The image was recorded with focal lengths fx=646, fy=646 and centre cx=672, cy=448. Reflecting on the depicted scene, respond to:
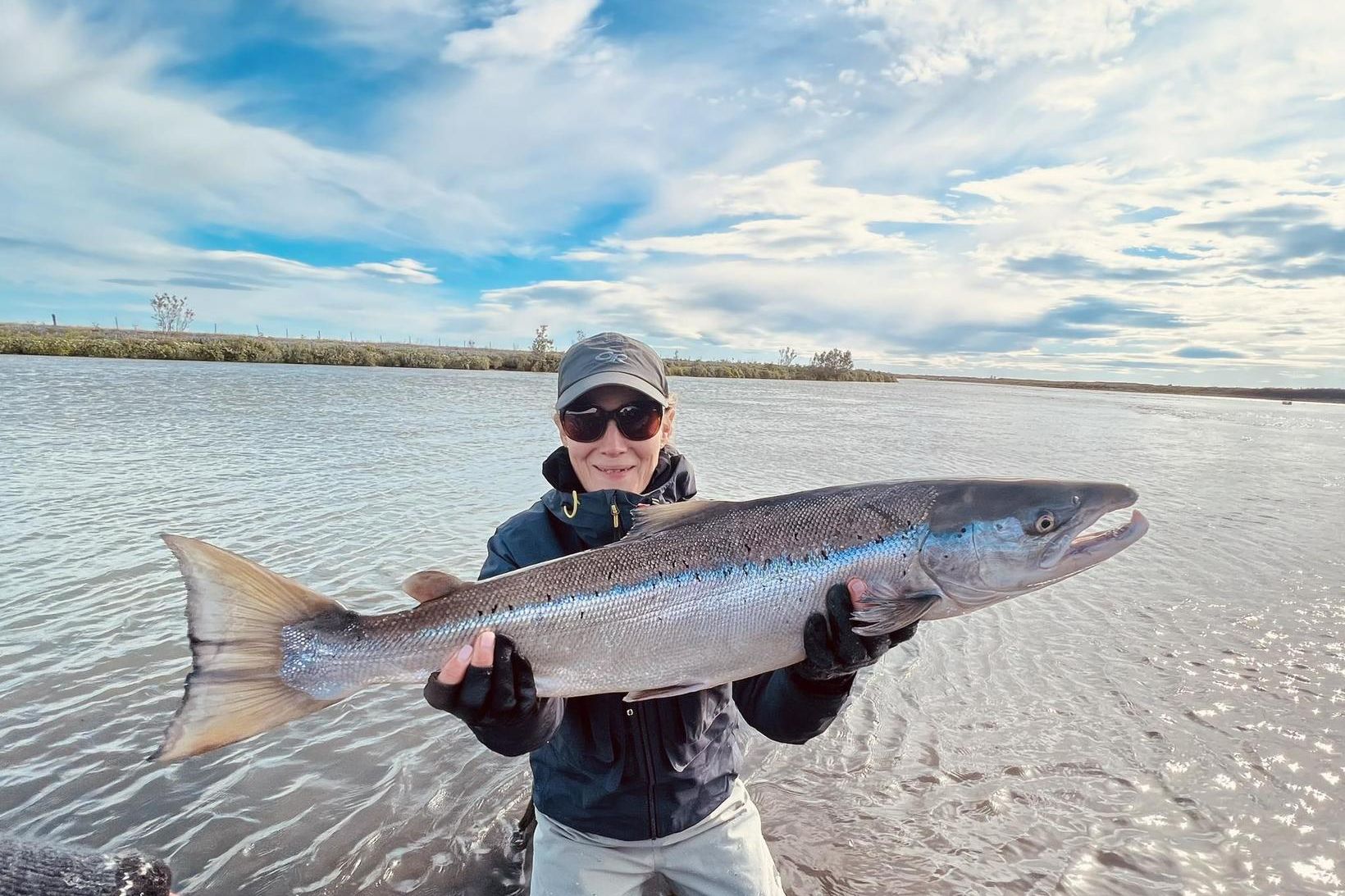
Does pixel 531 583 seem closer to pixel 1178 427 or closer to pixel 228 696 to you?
pixel 228 696

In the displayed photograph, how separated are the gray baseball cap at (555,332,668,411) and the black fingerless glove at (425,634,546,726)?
1.36m

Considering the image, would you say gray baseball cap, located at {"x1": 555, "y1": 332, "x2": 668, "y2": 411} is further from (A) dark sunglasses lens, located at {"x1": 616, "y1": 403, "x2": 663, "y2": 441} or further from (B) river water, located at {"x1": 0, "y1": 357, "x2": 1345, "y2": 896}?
(B) river water, located at {"x1": 0, "y1": 357, "x2": 1345, "y2": 896}

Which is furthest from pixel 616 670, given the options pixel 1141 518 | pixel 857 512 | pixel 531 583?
pixel 1141 518

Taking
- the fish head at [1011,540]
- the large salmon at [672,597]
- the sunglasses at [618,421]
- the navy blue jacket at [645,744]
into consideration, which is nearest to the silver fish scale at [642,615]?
the large salmon at [672,597]

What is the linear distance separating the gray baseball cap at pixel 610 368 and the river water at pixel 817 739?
2.70m

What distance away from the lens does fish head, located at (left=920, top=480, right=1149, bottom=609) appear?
8.87 ft

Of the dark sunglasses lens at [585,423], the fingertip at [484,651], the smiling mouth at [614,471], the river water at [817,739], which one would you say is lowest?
the river water at [817,739]

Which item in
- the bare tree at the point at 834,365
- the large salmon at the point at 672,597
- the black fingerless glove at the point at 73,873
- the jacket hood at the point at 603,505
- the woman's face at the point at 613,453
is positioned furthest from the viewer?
Result: the bare tree at the point at 834,365

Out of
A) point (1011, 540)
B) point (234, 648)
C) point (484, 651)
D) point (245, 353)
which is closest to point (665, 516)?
point (484, 651)

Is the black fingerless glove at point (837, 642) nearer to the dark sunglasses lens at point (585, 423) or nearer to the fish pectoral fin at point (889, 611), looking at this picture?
the fish pectoral fin at point (889, 611)

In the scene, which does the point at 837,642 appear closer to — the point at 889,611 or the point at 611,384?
the point at 889,611

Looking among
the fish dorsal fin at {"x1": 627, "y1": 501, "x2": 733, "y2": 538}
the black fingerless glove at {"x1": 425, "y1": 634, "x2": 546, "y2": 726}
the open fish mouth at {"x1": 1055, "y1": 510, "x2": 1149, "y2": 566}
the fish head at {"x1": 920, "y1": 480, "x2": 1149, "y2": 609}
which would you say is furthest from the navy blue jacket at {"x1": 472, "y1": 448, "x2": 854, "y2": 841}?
the open fish mouth at {"x1": 1055, "y1": 510, "x2": 1149, "y2": 566}

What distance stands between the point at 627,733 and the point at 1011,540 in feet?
6.18

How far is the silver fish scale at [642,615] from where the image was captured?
2547 millimetres
